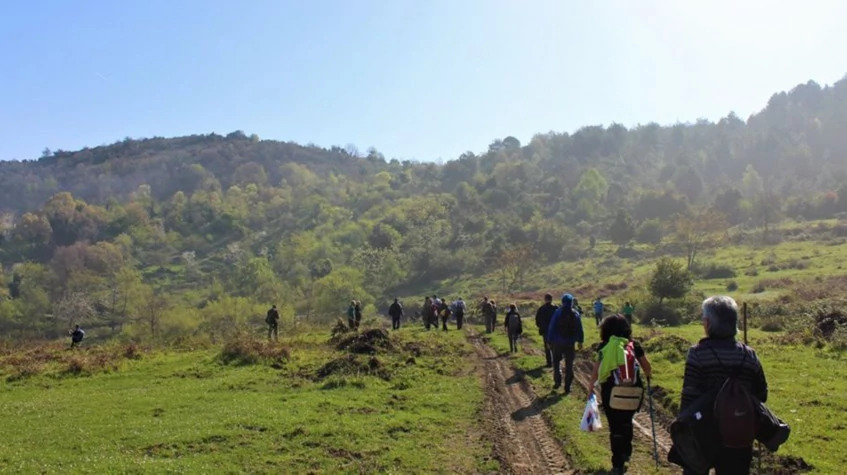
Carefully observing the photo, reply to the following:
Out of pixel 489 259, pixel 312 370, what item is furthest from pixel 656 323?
pixel 489 259

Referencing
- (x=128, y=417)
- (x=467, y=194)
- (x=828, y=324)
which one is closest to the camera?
(x=128, y=417)

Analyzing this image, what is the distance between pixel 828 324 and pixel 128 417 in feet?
87.0

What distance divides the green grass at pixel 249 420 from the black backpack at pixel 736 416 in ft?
17.6

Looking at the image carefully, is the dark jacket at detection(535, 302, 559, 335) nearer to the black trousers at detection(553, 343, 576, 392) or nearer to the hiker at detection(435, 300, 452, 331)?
the black trousers at detection(553, 343, 576, 392)

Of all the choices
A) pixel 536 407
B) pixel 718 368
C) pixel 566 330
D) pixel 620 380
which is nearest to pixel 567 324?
pixel 566 330

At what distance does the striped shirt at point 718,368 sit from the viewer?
18.2 feet

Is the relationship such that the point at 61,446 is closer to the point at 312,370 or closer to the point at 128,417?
the point at 128,417

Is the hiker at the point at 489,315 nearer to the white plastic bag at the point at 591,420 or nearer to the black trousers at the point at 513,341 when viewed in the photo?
the black trousers at the point at 513,341

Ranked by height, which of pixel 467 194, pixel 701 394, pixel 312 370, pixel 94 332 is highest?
pixel 467 194

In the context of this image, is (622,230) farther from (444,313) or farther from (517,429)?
(517,429)

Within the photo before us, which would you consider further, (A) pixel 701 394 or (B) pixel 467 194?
(B) pixel 467 194

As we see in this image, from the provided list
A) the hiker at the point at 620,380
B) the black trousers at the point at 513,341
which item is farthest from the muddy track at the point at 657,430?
the black trousers at the point at 513,341

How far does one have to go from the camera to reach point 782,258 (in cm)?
7681

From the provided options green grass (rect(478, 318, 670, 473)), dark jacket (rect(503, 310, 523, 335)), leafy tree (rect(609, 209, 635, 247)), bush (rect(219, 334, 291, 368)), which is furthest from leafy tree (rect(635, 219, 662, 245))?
bush (rect(219, 334, 291, 368))
